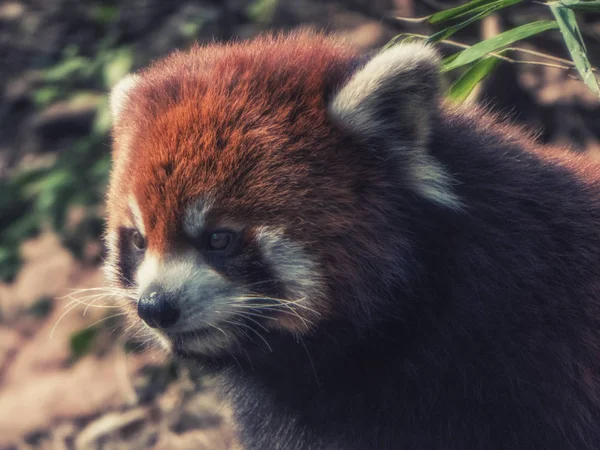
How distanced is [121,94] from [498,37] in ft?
4.20

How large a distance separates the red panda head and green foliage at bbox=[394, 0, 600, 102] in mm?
275

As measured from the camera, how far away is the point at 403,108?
249cm

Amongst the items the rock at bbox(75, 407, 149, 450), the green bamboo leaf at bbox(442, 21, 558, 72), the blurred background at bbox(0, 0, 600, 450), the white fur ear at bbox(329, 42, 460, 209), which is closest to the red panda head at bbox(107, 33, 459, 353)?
the white fur ear at bbox(329, 42, 460, 209)

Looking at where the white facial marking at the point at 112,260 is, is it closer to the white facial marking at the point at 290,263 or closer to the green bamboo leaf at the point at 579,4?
the white facial marking at the point at 290,263

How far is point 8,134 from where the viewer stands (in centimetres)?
678

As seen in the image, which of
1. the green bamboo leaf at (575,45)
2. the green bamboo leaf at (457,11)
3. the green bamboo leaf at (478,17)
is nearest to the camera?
the green bamboo leaf at (575,45)

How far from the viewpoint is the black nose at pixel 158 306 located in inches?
95.7

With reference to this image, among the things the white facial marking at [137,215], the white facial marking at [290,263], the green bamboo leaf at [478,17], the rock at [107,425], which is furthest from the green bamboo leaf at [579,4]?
the rock at [107,425]

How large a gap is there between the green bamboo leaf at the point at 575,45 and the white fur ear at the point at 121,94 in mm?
1390

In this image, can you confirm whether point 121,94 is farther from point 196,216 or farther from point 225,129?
point 196,216

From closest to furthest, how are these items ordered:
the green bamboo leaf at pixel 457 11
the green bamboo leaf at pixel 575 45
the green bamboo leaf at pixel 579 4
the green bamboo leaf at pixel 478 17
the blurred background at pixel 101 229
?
the green bamboo leaf at pixel 575 45 → the green bamboo leaf at pixel 579 4 → the green bamboo leaf at pixel 478 17 → the green bamboo leaf at pixel 457 11 → the blurred background at pixel 101 229

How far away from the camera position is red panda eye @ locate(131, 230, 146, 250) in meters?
2.66

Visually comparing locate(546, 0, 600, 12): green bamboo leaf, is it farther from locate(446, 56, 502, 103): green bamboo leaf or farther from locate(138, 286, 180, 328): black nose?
locate(138, 286, 180, 328): black nose

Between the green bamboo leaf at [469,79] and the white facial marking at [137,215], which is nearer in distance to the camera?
the white facial marking at [137,215]
